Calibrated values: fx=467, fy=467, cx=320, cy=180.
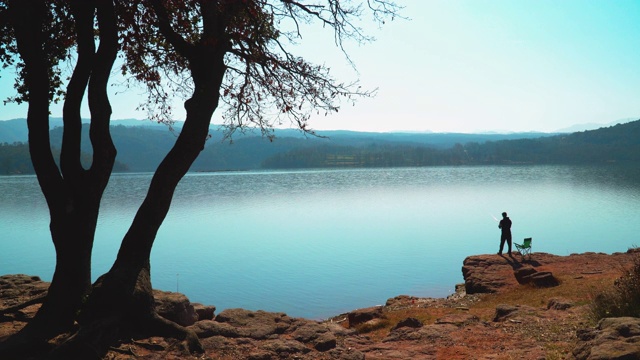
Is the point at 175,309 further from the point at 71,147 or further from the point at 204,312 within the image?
the point at 71,147

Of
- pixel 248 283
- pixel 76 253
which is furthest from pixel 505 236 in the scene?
pixel 76 253

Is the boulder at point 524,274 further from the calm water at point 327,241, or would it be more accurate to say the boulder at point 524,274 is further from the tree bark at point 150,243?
the tree bark at point 150,243

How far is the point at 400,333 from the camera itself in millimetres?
9766

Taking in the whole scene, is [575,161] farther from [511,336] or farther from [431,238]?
[511,336]

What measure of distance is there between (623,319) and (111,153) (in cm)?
846

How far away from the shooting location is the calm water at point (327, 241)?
907 inches

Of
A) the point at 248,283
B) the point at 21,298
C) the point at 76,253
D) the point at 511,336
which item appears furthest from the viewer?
the point at 248,283

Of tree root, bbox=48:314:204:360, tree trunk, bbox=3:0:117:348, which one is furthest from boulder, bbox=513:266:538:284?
tree trunk, bbox=3:0:117:348

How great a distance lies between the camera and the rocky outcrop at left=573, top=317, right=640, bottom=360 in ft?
19.3

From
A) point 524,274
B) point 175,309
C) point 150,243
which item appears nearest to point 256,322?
point 175,309

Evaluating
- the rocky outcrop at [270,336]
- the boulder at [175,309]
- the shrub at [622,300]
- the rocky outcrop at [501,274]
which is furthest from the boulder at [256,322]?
the rocky outcrop at [501,274]

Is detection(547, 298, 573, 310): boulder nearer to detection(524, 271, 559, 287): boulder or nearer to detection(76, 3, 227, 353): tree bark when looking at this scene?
detection(524, 271, 559, 287): boulder

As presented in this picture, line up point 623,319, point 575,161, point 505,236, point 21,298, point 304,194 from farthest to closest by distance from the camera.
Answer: point 575,161
point 304,194
point 505,236
point 21,298
point 623,319

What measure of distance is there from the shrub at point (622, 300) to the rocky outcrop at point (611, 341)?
138 cm
